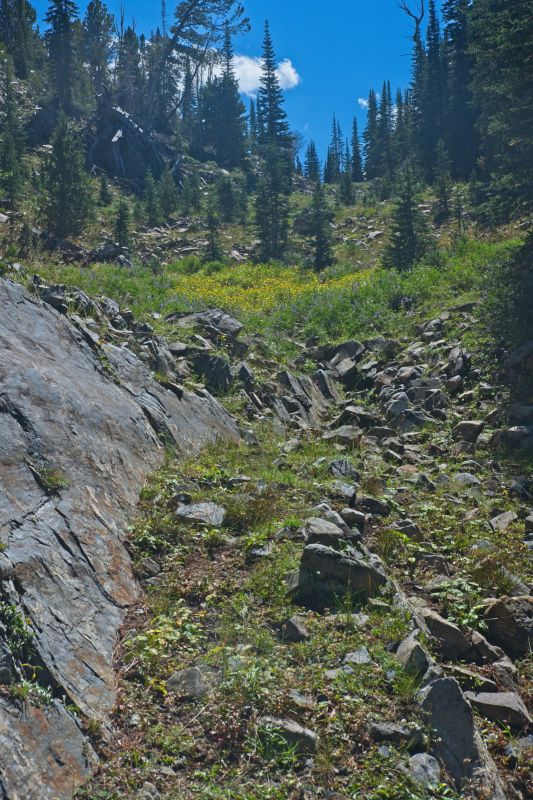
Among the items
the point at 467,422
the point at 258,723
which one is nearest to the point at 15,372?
the point at 258,723

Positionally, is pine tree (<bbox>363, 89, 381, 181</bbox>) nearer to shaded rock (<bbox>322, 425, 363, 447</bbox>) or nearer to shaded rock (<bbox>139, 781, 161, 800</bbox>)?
shaded rock (<bbox>322, 425, 363, 447</bbox>)

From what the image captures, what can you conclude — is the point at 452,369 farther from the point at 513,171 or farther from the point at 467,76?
the point at 467,76

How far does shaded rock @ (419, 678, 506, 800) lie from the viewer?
382 centimetres

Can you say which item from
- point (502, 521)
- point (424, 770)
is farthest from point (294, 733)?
point (502, 521)

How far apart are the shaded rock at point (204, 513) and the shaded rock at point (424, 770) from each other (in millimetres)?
3345

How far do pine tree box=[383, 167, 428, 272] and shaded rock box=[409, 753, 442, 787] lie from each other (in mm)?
22859

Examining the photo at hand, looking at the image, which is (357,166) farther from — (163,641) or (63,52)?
(163,641)

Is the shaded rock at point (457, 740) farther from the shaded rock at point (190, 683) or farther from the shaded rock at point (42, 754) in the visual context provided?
the shaded rock at point (42, 754)

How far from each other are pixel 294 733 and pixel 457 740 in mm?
1025

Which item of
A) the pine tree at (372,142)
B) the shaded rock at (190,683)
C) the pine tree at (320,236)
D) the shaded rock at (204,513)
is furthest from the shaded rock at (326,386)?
the pine tree at (372,142)

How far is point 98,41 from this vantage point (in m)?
68.8

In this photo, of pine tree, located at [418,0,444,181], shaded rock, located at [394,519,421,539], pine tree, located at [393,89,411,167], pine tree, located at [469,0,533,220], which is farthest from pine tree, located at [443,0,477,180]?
shaded rock, located at [394,519,421,539]

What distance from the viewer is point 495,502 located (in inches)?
329

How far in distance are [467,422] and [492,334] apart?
140 inches
